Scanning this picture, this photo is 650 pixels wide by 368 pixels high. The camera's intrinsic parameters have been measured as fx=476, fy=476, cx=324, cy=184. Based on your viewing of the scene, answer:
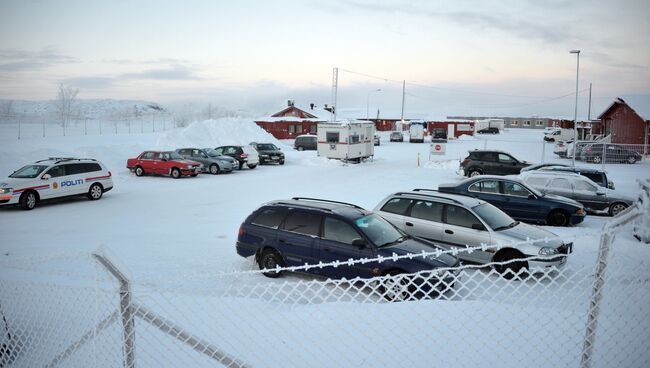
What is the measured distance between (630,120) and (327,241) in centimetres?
4371

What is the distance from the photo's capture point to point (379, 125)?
308ft

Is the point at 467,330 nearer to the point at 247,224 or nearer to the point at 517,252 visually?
the point at 517,252

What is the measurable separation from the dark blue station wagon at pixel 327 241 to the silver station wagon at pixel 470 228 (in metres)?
1.32

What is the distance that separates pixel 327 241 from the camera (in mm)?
9031

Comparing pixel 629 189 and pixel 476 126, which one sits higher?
pixel 476 126

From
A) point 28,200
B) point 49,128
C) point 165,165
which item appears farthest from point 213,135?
point 28,200

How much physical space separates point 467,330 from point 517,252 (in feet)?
16.7

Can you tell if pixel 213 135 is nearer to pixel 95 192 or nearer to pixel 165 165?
pixel 165 165

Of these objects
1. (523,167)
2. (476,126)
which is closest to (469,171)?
(523,167)

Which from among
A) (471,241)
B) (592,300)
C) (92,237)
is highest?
(592,300)

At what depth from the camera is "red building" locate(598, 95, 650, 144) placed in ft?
132

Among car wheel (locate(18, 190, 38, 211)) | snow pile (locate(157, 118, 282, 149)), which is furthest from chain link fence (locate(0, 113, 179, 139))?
car wheel (locate(18, 190, 38, 211))

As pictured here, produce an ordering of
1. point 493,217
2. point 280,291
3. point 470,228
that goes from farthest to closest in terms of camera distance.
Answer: point 493,217
point 470,228
point 280,291

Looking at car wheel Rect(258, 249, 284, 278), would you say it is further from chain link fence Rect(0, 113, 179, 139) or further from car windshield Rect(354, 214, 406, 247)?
chain link fence Rect(0, 113, 179, 139)
